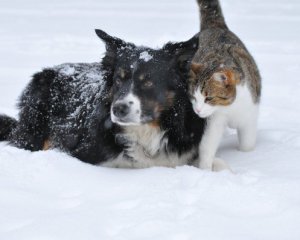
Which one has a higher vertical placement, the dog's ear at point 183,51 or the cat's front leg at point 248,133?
the dog's ear at point 183,51

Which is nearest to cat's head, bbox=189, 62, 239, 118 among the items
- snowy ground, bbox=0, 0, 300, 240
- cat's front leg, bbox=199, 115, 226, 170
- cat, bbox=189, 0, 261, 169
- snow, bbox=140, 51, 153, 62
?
cat, bbox=189, 0, 261, 169

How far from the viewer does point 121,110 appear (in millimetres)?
3738

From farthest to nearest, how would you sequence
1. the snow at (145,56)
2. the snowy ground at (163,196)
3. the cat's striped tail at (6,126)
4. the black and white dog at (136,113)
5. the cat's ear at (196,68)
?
1. the cat's striped tail at (6,126)
2. the cat's ear at (196,68)
3. the snow at (145,56)
4. the black and white dog at (136,113)
5. the snowy ground at (163,196)

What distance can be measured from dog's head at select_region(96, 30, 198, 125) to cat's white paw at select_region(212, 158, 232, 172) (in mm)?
625

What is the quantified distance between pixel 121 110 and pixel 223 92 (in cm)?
93

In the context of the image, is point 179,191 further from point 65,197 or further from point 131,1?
point 131,1

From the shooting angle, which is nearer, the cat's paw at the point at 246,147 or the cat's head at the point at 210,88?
the cat's head at the point at 210,88

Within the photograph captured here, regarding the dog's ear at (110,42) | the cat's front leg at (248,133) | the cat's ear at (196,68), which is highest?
the dog's ear at (110,42)

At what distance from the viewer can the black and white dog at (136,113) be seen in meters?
4.00

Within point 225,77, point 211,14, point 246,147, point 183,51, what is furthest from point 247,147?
point 211,14

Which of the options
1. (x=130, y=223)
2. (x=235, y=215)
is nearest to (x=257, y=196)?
(x=235, y=215)

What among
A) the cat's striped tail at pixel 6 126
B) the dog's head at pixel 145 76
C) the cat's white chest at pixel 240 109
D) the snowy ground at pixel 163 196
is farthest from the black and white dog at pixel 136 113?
the cat's striped tail at pixel 6 126

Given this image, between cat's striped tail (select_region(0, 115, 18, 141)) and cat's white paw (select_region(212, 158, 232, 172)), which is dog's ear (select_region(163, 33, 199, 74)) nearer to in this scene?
cat's white paw (select_region(212, 158, 232, 172))

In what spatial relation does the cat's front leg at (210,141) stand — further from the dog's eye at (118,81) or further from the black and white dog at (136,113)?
the dog's eye at (118,81)
